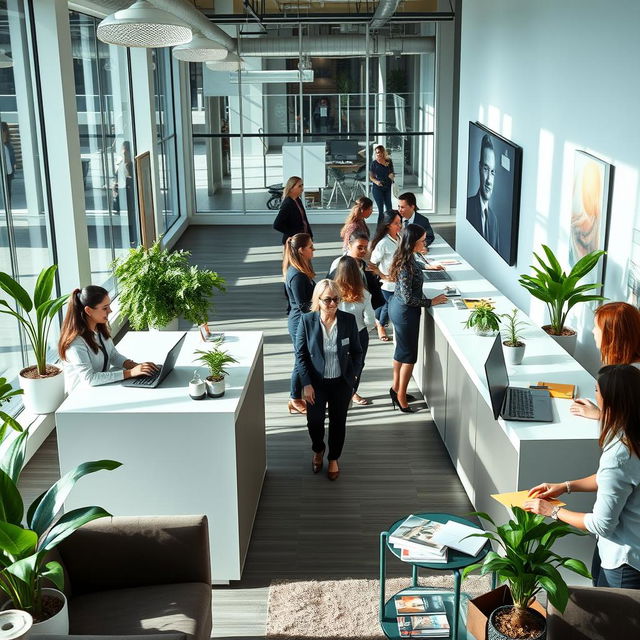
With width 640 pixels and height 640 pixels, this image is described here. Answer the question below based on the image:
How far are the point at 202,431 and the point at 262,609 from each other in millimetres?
1034

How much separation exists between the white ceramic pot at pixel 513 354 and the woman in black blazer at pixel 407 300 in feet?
3.93

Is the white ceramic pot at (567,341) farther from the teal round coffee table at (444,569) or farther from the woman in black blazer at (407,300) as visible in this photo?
the teal round coffee table at (444,569)

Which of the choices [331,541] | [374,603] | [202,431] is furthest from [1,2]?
[374,603]

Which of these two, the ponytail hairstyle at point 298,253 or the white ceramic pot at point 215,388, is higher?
the ponytail hairstyle at point 298,253

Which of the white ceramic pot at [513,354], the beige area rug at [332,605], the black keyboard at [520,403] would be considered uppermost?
the white ceramic pot at [513,354]

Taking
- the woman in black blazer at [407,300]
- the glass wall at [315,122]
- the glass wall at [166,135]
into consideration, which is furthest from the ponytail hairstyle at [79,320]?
the glass wall at [315,122]

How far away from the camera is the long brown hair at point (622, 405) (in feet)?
11.1

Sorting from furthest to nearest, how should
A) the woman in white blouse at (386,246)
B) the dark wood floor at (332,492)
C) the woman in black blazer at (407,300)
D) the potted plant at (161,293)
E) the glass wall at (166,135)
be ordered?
the glass wall at (166,135) → the woman in white blouse at (386,246) → the woman in black blazer at (407,300) → the potted plant at (161,293) → the dark wood floor at (332,492)

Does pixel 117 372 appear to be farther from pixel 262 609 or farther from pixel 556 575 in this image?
pixel 556 575

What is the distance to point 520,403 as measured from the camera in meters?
4.92

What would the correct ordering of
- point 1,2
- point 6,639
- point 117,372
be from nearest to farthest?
point 6,639 < point 117,372 < point 1,2

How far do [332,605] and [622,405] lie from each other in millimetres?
2116

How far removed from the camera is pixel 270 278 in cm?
1205

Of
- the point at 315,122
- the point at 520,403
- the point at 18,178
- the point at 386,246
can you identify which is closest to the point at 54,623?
the point at 520,403
